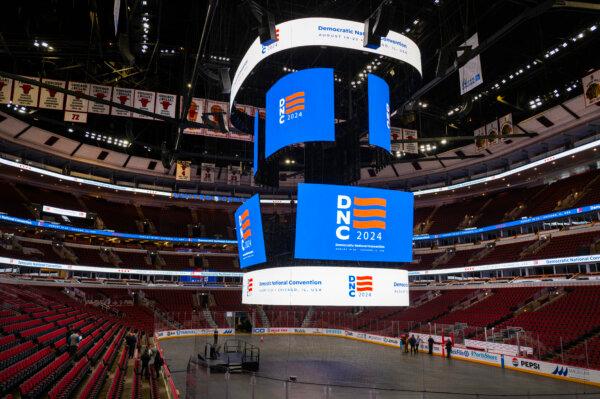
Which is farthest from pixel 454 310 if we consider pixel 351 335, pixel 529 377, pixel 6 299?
pixel 6 299

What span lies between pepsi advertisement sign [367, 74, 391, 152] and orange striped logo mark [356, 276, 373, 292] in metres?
4.02

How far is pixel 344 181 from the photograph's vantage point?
1479 centimetres

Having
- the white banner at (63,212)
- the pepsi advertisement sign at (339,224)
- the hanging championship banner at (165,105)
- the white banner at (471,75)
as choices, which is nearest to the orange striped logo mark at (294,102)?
the pepsi advertisement sign at (339,224)

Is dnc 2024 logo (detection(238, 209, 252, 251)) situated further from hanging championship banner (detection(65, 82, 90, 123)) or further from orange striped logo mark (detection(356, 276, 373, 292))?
hanging championship banner (detection(65, 82, 90, 123))

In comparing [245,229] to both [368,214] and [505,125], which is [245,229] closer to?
[368,214]

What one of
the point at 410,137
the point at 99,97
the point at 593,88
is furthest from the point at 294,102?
the point at 593,88

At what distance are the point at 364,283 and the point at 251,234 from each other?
424 centimetres

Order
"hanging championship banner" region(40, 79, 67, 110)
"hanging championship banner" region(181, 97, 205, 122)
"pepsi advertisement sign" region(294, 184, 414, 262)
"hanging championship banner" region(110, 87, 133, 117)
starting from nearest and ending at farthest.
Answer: "pepsi advertisement sign" region(294, 184, 414, 262) → "hanging championship banner" region(40, 79, 67, 110) → "hanging championship banner" region(110, 87, 133, 117) → "hanging championship banner" region(181, 97, 205, 122)

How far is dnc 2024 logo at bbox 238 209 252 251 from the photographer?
13898 millimetres

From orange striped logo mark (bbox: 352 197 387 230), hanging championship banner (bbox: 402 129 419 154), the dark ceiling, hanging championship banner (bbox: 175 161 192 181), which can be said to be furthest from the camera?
hanging championship banner (bbox: 175 161 192 181)

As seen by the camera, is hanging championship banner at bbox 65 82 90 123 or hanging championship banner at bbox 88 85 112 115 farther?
hanging championship banner at bbox 88 85 112 115

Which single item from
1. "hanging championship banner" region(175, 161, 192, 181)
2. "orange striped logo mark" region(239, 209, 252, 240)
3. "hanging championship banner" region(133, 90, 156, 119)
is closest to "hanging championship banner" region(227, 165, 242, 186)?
"hanging championship banner" region(175, 161, 192, 181)

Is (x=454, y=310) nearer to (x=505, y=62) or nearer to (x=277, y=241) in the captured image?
(x=505, y=62)

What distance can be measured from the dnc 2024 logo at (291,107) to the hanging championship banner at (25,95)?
1038 cm
